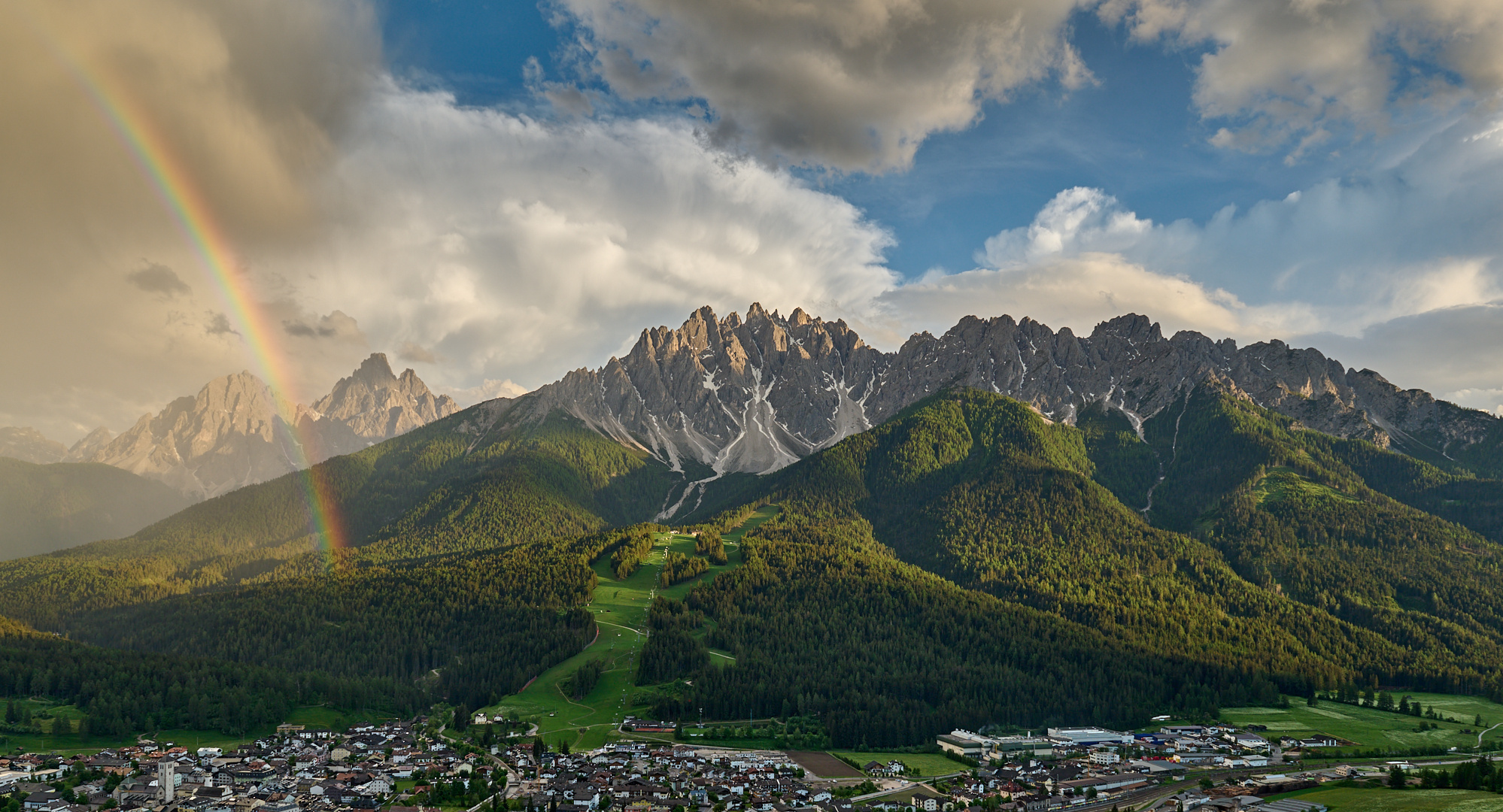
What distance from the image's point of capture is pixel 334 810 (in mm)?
109688

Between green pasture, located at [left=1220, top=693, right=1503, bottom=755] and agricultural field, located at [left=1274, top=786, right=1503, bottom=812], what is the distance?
51.4m

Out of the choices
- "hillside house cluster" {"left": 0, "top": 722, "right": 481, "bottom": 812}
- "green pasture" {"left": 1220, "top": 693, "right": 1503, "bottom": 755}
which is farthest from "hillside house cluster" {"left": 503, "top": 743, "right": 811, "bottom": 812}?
"green pasture" {"left": 1220, "top": 693, "right": 1503, "bottom": 755}

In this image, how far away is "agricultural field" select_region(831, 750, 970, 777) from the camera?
141m

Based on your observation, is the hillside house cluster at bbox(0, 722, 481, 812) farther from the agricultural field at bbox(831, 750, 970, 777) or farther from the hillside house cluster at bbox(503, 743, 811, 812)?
the agricultural field at bbox(831, 750, 970, 777)

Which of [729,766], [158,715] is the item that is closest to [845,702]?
[729,766]

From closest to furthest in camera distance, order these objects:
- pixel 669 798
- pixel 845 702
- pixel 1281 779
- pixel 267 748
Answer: pixel 669 798 < pixel 1281 779 < pixel 267 748 < pixel 845 702

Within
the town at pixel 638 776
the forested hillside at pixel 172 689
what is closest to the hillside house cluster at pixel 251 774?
the town at pixel 638 776

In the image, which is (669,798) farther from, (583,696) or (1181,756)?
(1181,756)

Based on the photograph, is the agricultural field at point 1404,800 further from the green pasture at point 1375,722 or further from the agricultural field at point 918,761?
the green pasture at point 1375,722

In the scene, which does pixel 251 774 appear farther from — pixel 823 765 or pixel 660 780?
pixel 823 765

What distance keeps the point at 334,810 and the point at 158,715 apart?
3085 inches

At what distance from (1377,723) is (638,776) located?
14115 cm

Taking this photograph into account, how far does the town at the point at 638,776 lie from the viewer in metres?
114

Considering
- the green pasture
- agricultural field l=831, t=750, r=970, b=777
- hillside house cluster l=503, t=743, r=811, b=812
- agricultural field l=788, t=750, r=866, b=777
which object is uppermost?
the green pasture
